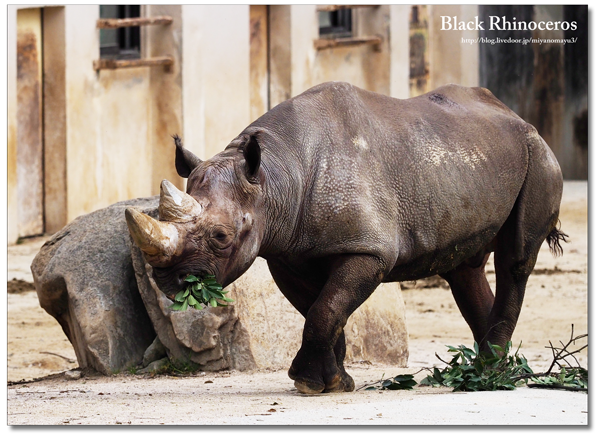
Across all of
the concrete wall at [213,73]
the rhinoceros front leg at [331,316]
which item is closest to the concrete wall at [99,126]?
the concrete wall at [213,73]

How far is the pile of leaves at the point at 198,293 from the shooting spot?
5.94 m

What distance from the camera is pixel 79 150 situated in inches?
561

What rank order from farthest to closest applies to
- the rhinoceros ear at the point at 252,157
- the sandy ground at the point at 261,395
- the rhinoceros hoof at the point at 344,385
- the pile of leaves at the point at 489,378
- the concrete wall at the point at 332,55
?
the concrete wall at the point at 332,55
the pile of leaves at the point at 489,378
the rhinoceros hoof at the point at 344,385
the rhinoceros ear at the point at 252,157
the sandy ground at the point at 261,395

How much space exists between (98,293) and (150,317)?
421 mm

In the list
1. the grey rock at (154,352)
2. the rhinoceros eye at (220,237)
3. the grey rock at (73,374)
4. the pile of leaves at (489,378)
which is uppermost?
the rhinoceros eye at (220,237)

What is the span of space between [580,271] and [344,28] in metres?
5.75

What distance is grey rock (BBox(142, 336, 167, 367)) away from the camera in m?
8.13

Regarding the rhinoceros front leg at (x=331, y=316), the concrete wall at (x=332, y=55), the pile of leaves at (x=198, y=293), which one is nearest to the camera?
the pile of leaves at (x=198, y=293)

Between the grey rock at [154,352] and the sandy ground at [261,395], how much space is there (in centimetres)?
23

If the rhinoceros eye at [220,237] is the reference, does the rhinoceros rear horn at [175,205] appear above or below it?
above

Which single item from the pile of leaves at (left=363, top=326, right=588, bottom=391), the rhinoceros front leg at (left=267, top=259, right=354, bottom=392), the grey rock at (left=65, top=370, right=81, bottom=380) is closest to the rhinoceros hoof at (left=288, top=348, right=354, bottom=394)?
the rhinoceros front leg at (left=267, top=259, right=354, bottom=392)

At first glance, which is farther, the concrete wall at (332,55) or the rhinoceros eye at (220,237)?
the concrete wall at (332,55)

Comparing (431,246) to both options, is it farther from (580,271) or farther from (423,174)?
(580,271)

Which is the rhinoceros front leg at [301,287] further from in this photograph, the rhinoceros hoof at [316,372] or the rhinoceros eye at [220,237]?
the rhinoceros eye at [220,237]
